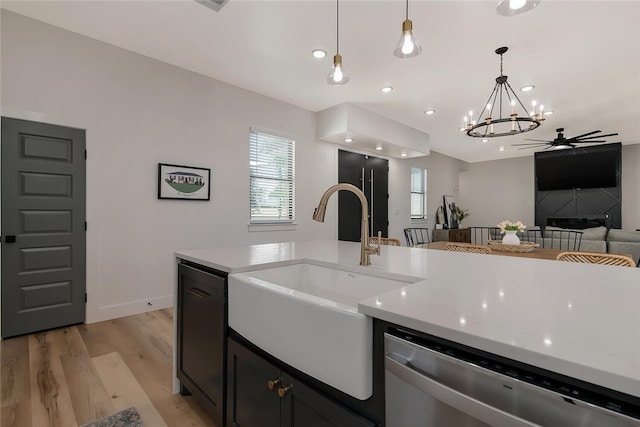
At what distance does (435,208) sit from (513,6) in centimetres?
710

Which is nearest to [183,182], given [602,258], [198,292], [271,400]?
[198,292]

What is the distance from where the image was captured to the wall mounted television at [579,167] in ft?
23.4

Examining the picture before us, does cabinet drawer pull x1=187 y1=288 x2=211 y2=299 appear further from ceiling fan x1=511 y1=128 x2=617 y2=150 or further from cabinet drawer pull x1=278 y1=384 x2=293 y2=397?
ceiling fan x1=511 y1=128 x2=617 y2=150

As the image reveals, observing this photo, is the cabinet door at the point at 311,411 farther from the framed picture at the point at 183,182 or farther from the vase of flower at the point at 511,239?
the vase of flower at the point at 511,239

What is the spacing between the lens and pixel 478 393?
1.92ft

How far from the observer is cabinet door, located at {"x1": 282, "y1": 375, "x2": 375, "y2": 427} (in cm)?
83

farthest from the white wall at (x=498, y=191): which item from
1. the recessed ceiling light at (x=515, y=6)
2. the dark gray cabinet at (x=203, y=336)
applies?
the dark gray cabinet at (x=203, y=336)

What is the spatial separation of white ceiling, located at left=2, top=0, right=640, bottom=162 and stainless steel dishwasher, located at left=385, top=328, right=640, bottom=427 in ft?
8.68

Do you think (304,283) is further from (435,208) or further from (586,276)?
(435,208)

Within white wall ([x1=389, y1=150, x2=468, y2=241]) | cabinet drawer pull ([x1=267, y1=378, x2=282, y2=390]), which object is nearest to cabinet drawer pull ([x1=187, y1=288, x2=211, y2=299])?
cabinet drawer pull ([x1=267, y1=378, x2=282, y2=390])

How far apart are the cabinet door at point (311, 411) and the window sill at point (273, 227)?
11.0 feet

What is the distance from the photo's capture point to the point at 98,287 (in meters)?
3.02

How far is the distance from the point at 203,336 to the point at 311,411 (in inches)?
32.5

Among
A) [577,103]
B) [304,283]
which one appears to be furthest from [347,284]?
[577,103]
